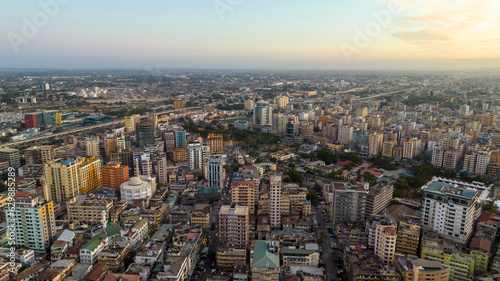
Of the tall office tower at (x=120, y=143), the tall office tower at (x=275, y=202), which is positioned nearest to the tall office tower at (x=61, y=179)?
the tall office tower at (x=120, y=143)

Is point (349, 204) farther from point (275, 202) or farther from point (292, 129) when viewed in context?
point (292, 129)

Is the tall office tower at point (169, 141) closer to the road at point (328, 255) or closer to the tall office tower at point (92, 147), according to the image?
the tall office tower at point (92, 147)

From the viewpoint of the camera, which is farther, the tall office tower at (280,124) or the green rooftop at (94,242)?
the tall office tower at (280,124)

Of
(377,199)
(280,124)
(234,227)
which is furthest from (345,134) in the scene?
(234,227)

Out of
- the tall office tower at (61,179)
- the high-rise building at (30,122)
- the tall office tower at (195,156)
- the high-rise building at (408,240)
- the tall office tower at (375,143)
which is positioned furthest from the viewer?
the high-rise building at (30,122)

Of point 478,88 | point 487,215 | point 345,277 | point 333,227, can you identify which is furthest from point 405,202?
point 478,88

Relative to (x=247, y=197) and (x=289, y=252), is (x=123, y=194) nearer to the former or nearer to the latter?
(x=247, y=197)
